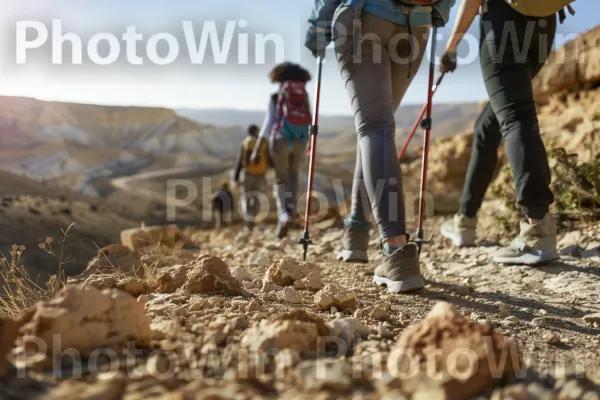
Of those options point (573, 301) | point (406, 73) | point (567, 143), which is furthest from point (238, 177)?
point (573, 301)

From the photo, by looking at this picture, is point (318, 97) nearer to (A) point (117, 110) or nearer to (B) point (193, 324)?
(B) point (193, 324)

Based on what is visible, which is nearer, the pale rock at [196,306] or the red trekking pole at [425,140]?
the pale rock at [196,306]

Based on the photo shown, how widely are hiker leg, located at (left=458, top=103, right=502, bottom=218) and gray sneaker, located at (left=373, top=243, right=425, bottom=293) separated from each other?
4.03ft

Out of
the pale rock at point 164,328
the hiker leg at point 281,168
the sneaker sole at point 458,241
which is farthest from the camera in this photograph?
the hiker leg at point 281,168

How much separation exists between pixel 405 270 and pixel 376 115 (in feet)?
2.40

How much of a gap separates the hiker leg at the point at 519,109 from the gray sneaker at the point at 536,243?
0.21 feet

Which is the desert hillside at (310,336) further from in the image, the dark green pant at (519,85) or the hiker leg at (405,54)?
the hiker leg at (405,54)

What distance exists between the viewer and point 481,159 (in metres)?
3.22

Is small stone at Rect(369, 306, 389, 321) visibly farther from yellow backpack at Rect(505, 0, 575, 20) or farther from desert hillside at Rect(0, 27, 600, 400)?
yellow backpack at Rect(505, 0, 575, 20)

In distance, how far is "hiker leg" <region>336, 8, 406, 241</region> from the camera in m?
2.27

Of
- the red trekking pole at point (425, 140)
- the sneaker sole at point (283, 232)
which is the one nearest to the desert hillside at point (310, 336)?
the red trekking pole at point (425, 140)

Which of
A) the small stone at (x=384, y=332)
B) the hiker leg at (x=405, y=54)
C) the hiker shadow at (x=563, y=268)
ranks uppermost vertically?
the hiker leg at (x=405, y=54)

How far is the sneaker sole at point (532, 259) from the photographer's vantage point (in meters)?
2.63

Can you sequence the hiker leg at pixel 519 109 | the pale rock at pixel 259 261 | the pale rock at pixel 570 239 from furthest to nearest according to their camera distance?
the pale rock at pixel 259 261 → the pale rock at pixel 570 239 → the hiker leg at pixel 519 109
